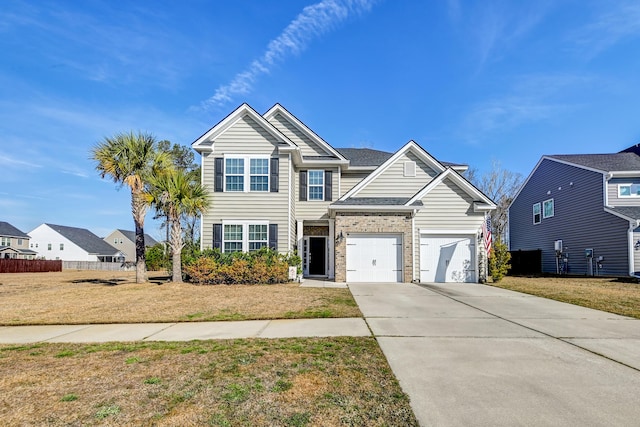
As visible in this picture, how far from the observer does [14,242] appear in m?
50.8

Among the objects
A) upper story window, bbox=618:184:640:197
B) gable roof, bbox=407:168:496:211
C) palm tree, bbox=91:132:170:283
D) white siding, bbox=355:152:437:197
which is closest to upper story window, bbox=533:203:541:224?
upper story window, bbox=618:184:640:197

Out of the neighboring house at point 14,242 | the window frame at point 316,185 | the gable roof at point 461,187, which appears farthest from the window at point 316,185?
the neighboring house at point 14,242

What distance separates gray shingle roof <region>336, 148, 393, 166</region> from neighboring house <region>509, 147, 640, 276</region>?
11.6 meters

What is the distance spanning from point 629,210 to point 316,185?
54.0 ft

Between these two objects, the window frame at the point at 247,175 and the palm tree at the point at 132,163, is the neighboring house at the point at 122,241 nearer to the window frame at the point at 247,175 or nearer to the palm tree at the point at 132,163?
the palm tree at the point at 132,163

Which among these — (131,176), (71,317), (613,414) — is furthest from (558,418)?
(131,176)

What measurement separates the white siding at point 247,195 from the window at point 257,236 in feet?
1.28

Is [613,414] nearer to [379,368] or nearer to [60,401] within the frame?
[379,368]

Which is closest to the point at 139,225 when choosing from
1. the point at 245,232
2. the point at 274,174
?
the point at 245,232

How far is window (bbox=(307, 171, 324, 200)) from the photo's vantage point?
17859 millimetres

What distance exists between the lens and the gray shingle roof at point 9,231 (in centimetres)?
4959

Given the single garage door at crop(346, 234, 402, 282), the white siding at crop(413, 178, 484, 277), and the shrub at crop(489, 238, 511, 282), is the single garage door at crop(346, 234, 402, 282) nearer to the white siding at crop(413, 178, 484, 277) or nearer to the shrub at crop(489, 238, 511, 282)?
the white siding at crop(413, 178, 484, 277)

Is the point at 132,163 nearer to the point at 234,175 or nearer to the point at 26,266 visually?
the point at 234,175

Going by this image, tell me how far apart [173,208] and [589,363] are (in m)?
13.4
